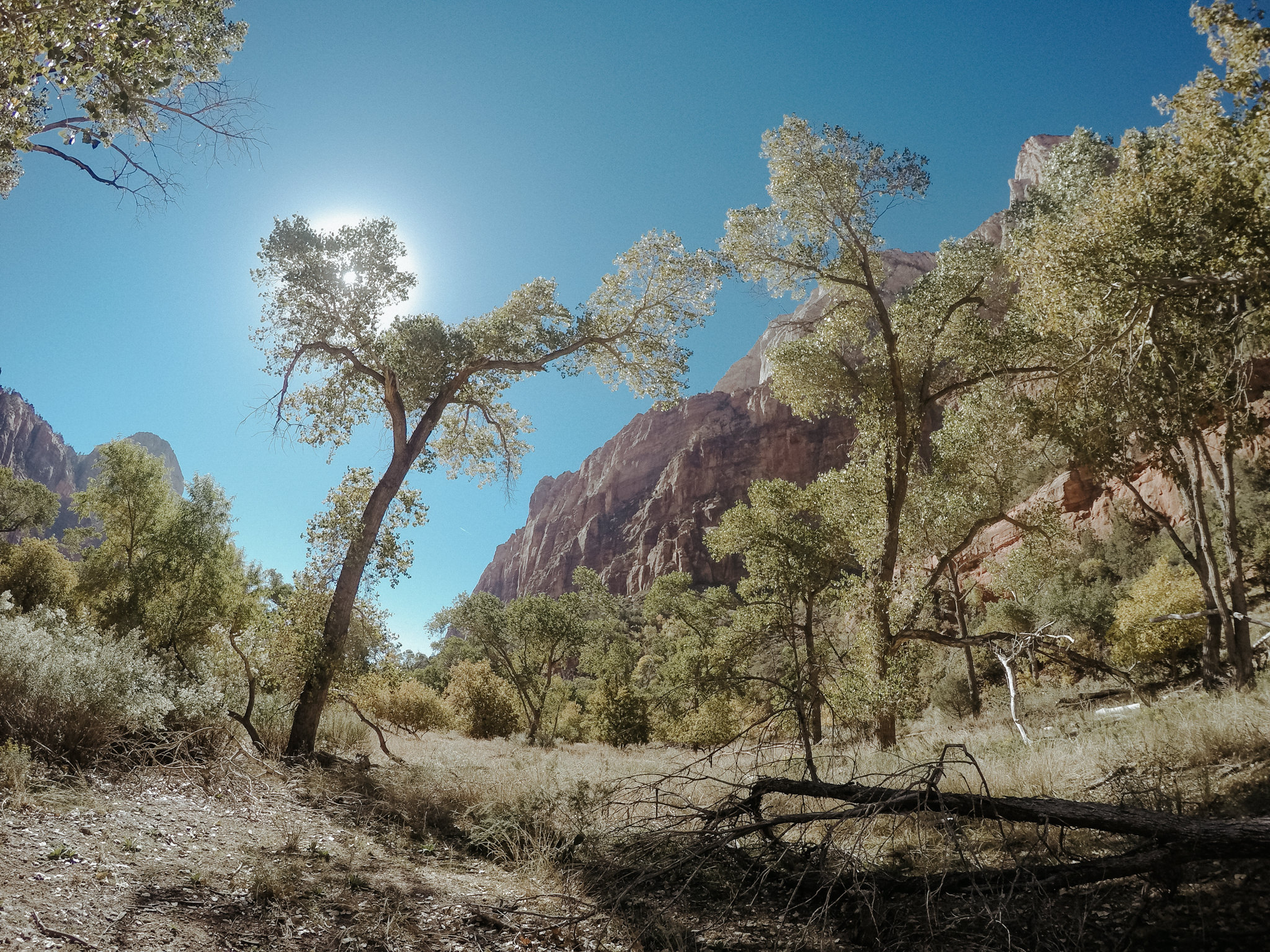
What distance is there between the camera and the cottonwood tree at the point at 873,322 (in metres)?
9.27

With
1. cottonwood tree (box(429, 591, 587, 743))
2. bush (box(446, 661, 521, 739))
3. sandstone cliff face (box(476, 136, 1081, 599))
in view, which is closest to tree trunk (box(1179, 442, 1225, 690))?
cottonwood tree (box(429, 591, 587, 743))

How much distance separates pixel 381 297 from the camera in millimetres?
11188

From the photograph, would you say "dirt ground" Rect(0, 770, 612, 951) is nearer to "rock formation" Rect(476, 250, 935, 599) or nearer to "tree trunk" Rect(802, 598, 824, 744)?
"tree trunk" Rect(802, 598, 824, 744)

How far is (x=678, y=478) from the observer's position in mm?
107812

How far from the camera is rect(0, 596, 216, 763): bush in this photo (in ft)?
18.5

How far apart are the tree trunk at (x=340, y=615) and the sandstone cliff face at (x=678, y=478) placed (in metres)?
61.1

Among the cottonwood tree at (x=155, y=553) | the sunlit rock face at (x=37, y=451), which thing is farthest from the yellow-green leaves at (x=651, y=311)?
the sunlit rock face at (x=37, y=451)

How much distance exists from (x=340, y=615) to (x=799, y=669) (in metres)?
7.82

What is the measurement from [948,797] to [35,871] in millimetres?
5130

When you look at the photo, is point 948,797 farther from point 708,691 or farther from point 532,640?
point 532,640

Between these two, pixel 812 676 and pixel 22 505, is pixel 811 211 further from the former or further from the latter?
pixel 22 505

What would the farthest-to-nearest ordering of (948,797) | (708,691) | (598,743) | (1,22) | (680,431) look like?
(680,431) < (598,743) < (708,691) < (1,22) < (948,797)

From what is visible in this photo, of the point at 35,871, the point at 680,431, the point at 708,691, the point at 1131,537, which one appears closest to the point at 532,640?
the point at 708,691

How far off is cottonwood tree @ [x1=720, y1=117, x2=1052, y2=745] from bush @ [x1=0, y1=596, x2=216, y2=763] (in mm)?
9410
